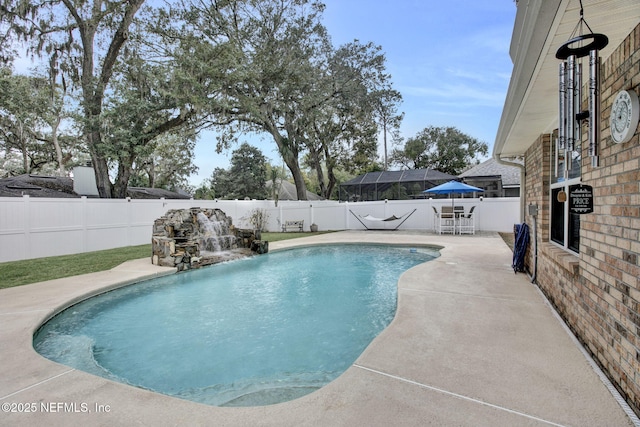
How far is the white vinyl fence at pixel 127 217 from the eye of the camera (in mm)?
8008

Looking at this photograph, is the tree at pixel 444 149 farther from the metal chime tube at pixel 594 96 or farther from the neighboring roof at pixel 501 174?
the metal chime tube at pixel 594 96

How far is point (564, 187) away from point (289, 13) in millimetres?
16490

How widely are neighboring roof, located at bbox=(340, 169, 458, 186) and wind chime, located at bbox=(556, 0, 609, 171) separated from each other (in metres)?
16.1

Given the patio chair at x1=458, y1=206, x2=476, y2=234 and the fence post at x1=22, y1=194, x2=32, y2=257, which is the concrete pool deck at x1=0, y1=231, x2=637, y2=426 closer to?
the fence post at x1=22, y1=194, x2=32, y2=257

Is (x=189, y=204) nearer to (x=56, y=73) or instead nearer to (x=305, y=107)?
(x=56, y=73)

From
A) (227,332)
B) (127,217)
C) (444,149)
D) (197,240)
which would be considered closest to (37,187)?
(127,217)

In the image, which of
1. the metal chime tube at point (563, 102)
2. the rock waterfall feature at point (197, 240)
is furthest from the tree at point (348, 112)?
the metal chime tube at point (563, 102)

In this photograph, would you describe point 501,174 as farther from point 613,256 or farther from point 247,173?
point 247,173

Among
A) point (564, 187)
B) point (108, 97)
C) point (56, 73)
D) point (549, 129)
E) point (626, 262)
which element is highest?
point (56, 73)

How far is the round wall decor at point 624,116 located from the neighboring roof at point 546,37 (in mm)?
399

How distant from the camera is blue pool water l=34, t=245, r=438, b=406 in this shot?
2830mm

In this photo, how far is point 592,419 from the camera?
1.74 m

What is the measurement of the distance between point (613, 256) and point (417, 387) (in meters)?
1.45

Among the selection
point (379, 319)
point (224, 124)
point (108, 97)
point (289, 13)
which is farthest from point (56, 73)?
point (379, 319)
